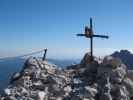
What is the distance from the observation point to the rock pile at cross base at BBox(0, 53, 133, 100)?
27062mm

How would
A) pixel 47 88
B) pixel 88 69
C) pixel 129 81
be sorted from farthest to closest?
pixel 88 69 → pixel 129 81 → pixel 47 88

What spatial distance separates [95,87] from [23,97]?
21.9 ft

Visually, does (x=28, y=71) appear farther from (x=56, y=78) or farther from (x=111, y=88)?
(x=111, y=88)

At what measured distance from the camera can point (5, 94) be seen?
27000mm

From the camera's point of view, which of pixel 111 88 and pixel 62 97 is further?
pixel 111 88

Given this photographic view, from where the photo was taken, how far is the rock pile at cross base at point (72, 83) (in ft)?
88.8

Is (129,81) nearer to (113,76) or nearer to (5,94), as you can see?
(113,76)

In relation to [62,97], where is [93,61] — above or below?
above

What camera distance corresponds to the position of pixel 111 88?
29.0 metres

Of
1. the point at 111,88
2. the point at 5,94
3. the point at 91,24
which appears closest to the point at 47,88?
the point at 5,94

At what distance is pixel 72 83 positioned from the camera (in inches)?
1182

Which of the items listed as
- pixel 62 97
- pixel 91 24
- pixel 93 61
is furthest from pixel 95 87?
pixel 91 24

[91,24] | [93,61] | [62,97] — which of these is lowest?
[62,97]

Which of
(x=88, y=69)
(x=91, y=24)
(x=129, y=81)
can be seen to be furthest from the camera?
(x=91, y=24)
